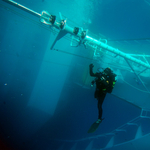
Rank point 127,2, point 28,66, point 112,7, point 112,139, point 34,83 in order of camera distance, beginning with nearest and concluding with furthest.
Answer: point 127,2 < point 112,7 < point 112,139 < point 28,66 < point 34,83

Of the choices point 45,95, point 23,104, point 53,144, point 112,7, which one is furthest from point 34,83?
point 112,7

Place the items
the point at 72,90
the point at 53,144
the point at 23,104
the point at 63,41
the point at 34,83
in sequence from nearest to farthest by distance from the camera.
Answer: the point at 72,90 → the point at 53,144 → the point at 23,104 → the point at 34,83 → the point at 63,41

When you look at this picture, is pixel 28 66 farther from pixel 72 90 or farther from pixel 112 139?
pixel 112 139

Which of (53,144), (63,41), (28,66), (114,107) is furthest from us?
(63,41)

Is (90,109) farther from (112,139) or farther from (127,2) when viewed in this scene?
(127,2)

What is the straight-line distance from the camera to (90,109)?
26.7 ft

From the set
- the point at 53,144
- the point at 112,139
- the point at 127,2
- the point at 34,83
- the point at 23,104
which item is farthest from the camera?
the point at 34,83

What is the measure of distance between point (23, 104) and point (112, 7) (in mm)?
21340

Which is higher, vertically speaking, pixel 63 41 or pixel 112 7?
pixel 63 41

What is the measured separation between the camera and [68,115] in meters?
11.1

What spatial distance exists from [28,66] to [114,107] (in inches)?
814

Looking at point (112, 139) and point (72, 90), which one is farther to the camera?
point (72, 90)

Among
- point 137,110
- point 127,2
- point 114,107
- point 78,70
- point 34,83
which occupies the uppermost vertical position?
point 127,2

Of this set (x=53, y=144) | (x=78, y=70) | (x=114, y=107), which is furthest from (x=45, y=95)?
(x=114, y=107)
